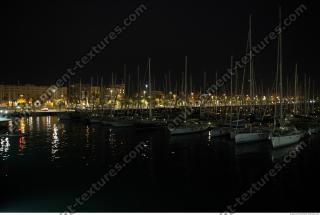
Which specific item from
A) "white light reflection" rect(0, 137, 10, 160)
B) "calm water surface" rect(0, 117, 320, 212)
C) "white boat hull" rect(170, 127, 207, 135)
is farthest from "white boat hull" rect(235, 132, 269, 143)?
"white light reflection" rect(0, 137, 10, 160)

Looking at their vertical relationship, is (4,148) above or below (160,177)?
above

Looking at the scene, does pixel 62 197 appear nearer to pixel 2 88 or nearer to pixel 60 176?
pixel 60 176

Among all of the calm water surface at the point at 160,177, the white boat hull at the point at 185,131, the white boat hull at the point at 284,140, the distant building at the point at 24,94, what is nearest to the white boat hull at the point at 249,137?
the calm water surface at the point at 160,177

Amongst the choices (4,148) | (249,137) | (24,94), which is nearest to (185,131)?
(249,137)

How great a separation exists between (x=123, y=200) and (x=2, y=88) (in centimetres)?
16864

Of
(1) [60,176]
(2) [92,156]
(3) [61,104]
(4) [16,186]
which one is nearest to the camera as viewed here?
(4) [16,186]

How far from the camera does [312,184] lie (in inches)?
819

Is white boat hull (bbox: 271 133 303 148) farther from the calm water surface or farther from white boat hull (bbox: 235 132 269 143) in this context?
white boat hull (bbox: 235 132 269 143)

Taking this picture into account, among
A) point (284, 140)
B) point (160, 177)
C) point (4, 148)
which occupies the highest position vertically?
point (284, 140)

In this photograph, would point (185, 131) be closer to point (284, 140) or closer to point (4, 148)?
→ point (284, 140)

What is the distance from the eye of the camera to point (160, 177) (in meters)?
22.6

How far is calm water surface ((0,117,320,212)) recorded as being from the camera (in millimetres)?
17250

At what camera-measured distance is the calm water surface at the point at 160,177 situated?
17.2m

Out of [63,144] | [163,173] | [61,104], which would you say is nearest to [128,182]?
[163,173]
